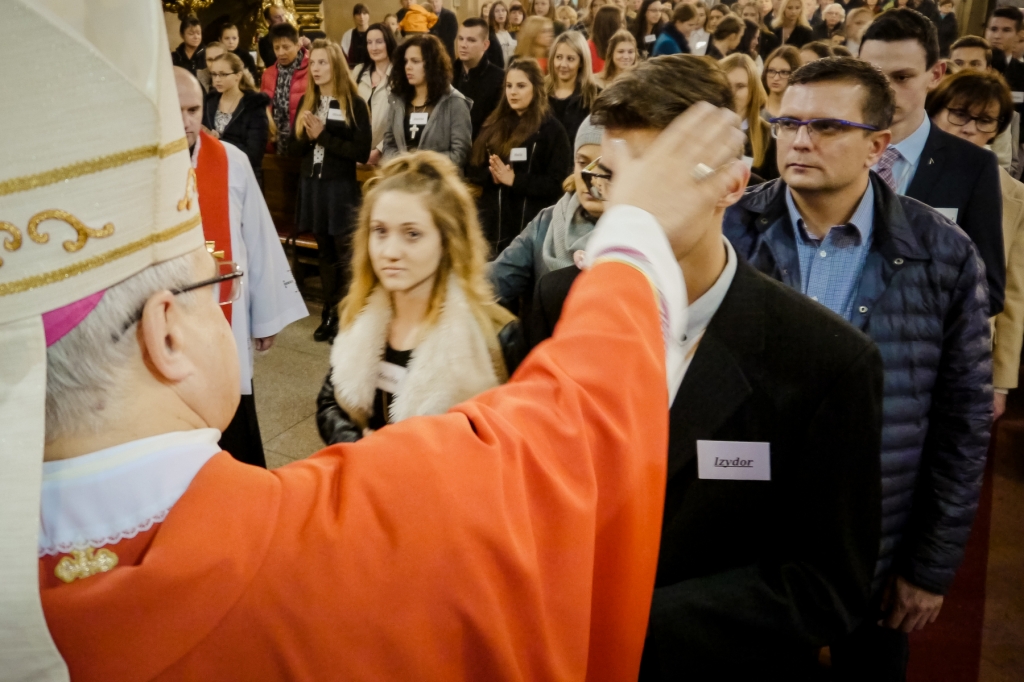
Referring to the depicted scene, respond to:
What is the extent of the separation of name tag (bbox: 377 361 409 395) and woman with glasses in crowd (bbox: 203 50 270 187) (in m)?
3.79

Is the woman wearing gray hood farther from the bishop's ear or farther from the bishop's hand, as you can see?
the bishop's ear

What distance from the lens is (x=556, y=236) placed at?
2.86 metres

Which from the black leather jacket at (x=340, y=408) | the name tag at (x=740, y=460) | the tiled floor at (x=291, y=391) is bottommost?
the tiled floor at (x=291, y=391)

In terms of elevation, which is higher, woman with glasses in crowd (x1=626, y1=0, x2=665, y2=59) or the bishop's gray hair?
woman with glasses in crowd (x1=626, y1=0, x2=665, y2=59)

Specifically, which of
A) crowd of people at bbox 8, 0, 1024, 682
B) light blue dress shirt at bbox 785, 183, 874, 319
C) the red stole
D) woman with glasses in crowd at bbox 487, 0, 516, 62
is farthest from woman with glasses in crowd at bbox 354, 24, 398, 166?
light blue dress shirt at bbox 785, 183, 874, 319

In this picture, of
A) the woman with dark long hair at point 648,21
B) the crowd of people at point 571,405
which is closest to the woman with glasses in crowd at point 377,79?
the crowd of people at point 571,405

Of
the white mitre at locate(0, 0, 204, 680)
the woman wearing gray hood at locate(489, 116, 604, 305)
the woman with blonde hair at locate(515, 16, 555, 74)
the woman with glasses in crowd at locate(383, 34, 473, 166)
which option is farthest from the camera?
the woman with blonde hair at locate(515, 16, 555, 74)

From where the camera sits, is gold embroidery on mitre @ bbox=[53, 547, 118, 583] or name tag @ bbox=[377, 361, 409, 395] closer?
gold embroidery on mitre @ bbox=[53, 547, 118, 583]

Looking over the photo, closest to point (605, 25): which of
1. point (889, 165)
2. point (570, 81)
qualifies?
point (570, 81)

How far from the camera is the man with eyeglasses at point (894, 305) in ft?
6.39

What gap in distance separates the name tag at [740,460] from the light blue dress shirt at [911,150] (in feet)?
5.94

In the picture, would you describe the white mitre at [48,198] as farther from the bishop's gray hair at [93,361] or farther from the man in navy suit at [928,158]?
the man in navy suit at [928,158]

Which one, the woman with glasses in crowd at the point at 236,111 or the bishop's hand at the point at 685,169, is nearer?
the bishop's hand at the point at 685,169

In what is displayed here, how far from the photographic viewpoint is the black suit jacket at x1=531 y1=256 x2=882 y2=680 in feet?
4.62
